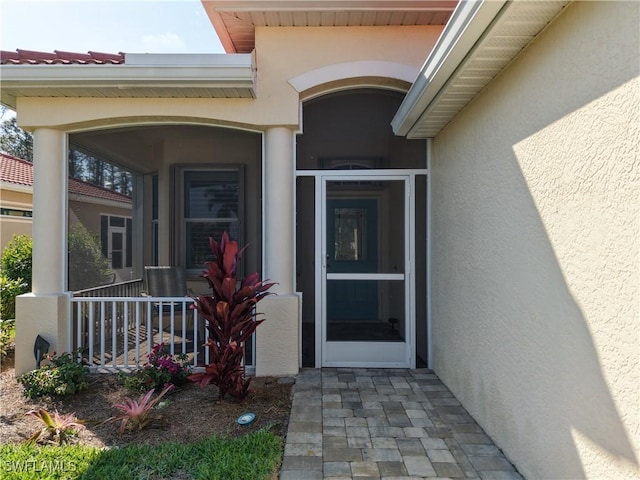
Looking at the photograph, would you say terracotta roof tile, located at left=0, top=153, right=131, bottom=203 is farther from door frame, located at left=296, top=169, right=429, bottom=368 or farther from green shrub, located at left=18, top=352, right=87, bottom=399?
door frame, located at left=296, top=169, right=429, bottom=368

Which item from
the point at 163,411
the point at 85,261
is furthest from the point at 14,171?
the point at 163,411

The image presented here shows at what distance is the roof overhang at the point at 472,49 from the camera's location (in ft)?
7.44

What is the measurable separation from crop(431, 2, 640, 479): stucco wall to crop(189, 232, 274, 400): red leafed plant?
2.18 metres

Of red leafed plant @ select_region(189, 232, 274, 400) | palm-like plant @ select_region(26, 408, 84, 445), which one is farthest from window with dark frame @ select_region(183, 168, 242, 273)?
palm-like plant @ select_region(26, 408, 84, 445)

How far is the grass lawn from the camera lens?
2590 mm

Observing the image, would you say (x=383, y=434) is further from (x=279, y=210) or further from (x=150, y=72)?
(x=150, y=72)

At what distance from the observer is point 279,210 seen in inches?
184

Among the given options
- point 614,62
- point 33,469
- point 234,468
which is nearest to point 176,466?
point 234,468

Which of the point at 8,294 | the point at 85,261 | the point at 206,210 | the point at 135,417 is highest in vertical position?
the point at 206,210

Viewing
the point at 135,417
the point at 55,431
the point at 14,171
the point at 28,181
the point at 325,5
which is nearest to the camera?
the point at 55,431

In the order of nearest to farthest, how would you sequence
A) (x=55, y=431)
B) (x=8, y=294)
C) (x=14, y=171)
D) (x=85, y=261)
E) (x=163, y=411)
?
(x=55, y=431), (x=163, y=411), (x=85, y=261), (x=8, y=294), (x=14, y=171)

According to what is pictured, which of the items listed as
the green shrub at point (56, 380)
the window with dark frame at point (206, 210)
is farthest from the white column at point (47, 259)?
the window with dark frame at point (206, 210)

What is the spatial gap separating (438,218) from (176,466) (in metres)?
3.56

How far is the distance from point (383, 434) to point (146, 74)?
4261 mm
